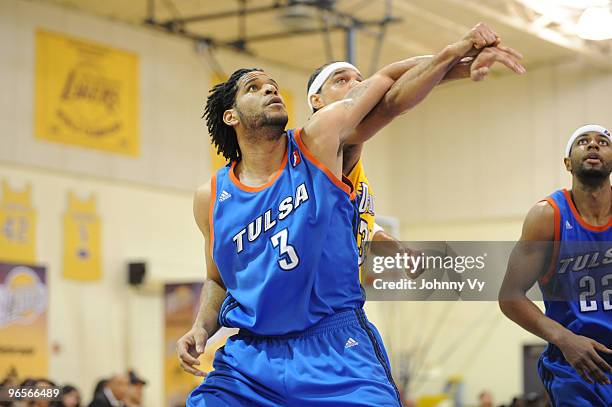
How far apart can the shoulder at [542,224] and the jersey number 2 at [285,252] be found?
1746 mm

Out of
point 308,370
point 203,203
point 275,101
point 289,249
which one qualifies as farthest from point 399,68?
point 308,370

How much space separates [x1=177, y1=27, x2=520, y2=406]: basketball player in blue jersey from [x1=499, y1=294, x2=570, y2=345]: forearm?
1.24 metres

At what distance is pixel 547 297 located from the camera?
5.56 m

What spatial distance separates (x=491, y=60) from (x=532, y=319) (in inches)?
73.3

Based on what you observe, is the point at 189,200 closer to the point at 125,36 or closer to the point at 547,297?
the point at 125,36

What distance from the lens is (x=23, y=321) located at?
15.3 meters

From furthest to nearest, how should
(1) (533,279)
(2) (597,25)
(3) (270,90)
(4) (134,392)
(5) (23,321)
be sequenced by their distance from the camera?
(5) (23,321) < (4) (134,392) < (2) (597,25) < (1) (533,279) < (3) (270,90)

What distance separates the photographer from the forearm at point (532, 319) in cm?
531

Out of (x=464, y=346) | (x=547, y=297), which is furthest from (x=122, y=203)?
(x=547, y=297)

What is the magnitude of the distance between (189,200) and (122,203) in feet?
5.46

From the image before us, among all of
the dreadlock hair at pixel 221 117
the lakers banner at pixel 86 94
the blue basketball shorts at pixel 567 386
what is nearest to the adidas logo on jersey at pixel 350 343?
the dreadlock hair at pixel 221 117

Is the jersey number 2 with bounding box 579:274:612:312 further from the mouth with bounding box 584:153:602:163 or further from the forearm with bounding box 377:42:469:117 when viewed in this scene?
the forearm with bounding box 377:42:469:117

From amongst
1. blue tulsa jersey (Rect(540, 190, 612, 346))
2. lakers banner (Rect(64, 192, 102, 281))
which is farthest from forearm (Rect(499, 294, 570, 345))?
lakers banner (Rect(64, 192, 102, 281))
